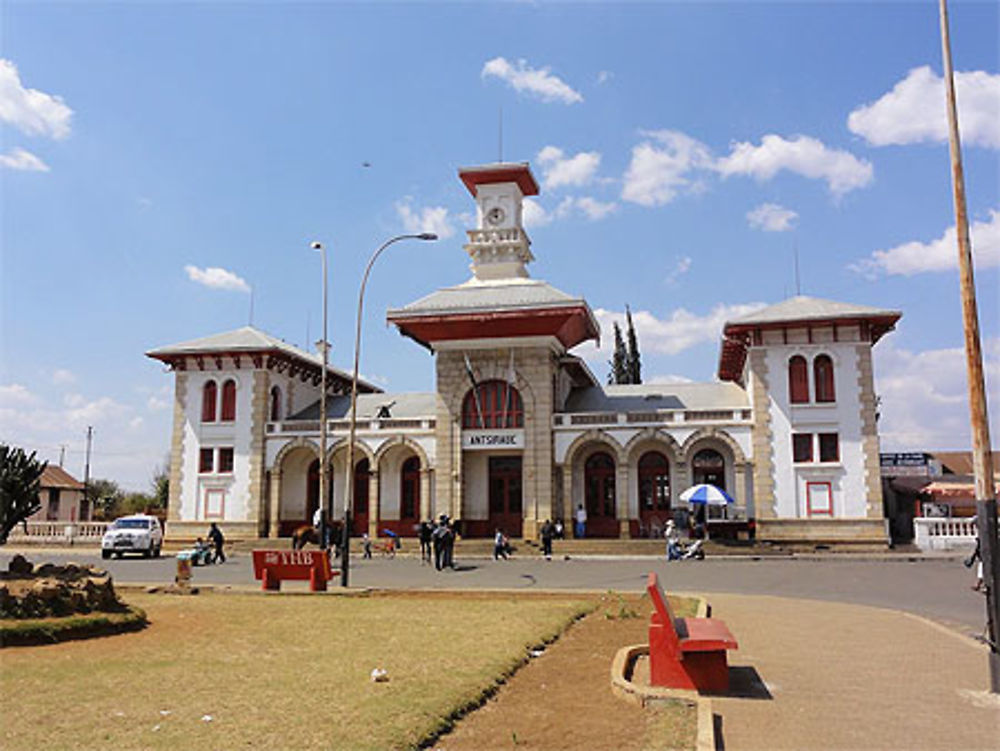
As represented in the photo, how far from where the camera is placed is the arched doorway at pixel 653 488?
3769 centimetres

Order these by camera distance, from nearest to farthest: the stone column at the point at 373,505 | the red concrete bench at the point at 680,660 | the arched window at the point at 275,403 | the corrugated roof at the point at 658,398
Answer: the red concrete bench at the point at 680,660 → the stone column at the point at 373,505 → the corrugated roof at the point at 658,398 → the arched window at the point at 275,403

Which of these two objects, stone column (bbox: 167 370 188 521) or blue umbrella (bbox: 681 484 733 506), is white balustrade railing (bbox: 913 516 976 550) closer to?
blue umbrella (bbox: 681 484 733 506)

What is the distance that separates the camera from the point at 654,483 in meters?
38.2

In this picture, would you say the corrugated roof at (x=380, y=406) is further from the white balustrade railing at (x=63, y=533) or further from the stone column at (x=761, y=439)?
the stone column at (x=761, y=439)

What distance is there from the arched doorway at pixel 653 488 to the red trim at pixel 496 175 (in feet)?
56.8

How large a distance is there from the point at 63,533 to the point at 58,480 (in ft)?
78.9

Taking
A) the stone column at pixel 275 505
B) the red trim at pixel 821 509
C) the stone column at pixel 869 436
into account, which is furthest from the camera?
the stone column at pixel 275 505

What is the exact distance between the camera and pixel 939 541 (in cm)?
3262

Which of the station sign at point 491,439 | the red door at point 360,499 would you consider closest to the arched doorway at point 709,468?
the station sign at point 491,439

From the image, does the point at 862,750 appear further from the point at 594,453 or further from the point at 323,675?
the point at 594,453

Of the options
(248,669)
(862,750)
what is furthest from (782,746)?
(248,669)

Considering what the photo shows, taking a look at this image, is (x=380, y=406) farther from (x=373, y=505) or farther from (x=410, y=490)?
(x=373, y=505)

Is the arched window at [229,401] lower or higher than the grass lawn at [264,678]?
higher

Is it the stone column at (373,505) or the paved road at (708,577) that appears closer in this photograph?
the paved road at (708,577)
